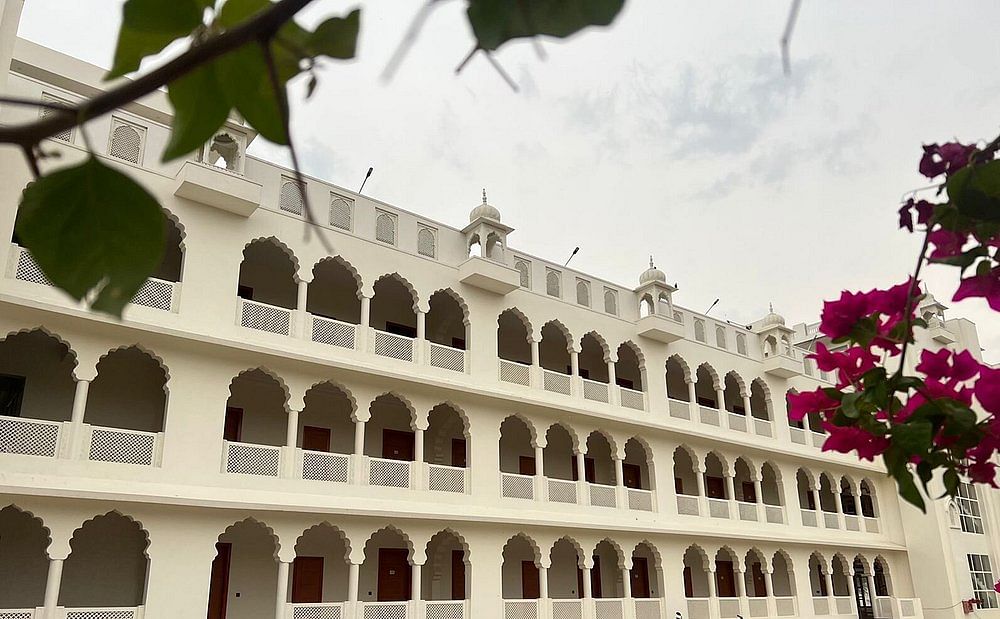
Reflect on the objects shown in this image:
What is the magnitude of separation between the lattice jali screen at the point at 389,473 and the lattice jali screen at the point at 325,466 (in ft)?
1.34

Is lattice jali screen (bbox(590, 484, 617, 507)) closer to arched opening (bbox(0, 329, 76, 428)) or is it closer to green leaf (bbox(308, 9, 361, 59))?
arched opening (bbox(0, 329, 76, 428))

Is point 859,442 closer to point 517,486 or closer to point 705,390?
point 517,486

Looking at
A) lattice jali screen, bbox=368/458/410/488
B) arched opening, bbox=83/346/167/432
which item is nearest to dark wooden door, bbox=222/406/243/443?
arched opening, bbox=83/346/167/432

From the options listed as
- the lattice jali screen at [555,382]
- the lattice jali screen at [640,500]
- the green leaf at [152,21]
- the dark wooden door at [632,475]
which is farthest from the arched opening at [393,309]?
the green leaf at [152,21]

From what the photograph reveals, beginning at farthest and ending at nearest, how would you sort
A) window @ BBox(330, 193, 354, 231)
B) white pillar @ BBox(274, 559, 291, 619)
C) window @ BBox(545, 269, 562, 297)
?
1. window @ BBox(545, 269, 562, 297)
2. window @ BBox(330, 193, 354, 231)
3. white pillar @ BBox(274, 559, 291, 619)

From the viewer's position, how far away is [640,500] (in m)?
16.8

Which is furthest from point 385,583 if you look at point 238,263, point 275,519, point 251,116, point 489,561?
point 251,116

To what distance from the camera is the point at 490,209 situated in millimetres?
15383

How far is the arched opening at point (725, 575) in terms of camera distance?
20.2 meters

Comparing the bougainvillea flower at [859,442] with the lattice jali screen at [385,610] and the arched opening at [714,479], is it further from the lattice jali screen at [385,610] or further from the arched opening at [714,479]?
the arched opening at [714,479]

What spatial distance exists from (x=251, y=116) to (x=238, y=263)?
1227cm

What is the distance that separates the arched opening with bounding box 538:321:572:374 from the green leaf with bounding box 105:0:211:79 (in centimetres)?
1683

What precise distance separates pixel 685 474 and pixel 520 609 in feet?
24.1

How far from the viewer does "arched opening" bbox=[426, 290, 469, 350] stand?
15862 mm
